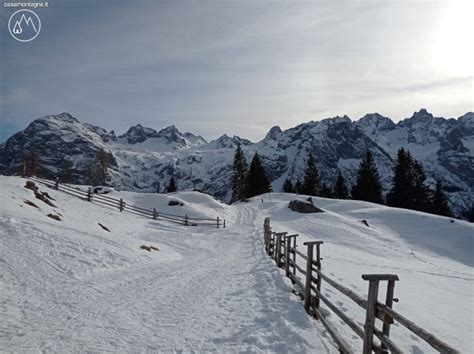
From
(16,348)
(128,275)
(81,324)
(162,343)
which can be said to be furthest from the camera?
(128,275)

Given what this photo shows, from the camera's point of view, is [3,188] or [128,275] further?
[3,188]

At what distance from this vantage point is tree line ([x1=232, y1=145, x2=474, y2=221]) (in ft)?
199

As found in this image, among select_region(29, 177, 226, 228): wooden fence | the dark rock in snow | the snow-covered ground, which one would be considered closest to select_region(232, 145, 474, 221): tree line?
the dark rock in snow

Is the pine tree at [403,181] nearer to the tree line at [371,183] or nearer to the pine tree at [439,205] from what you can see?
the tree line at [371,183]

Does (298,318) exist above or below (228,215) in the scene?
above

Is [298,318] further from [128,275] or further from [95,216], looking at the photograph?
[95,216]

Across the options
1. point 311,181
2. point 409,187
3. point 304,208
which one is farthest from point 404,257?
point 311,181

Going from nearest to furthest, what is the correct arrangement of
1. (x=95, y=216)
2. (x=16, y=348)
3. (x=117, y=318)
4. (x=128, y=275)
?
(x=16, y=348) < (x=117, y=318) < (x=128, y=275) < (x=95, y=216)

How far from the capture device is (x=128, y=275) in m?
13.0

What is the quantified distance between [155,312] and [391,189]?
214 feet

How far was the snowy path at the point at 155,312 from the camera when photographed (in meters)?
6.84

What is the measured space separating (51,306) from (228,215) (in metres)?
38.9

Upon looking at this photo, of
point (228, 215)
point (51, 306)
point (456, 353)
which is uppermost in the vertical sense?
point (456, 353)

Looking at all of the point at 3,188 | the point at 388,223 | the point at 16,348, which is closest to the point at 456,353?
the point at 16,348
